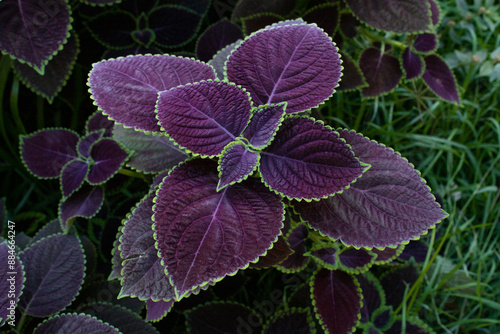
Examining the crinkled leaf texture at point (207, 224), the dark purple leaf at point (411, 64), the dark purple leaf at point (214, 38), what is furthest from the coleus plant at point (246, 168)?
the dark purple leaf at point (411, 64)

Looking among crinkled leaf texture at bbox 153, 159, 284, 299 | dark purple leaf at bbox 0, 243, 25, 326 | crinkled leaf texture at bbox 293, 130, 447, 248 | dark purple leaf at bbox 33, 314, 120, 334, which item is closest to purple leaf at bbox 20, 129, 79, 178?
dark purple leaf at bbox 0, 243, 25, 326

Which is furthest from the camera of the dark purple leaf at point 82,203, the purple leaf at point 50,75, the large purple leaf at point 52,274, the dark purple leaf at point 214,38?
the dark purple leaf at point 214,38

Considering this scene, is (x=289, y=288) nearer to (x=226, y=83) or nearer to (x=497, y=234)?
(x=497, y=234)

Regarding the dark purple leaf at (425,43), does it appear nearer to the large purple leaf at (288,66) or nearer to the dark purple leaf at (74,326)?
the large purple leaf at (288,66)

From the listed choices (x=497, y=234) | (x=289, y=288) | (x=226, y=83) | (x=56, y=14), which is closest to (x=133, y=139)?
(x=226, y=83)

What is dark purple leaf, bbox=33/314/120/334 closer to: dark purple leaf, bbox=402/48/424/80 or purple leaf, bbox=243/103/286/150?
purple leaf, bbox=243/103/286/150
